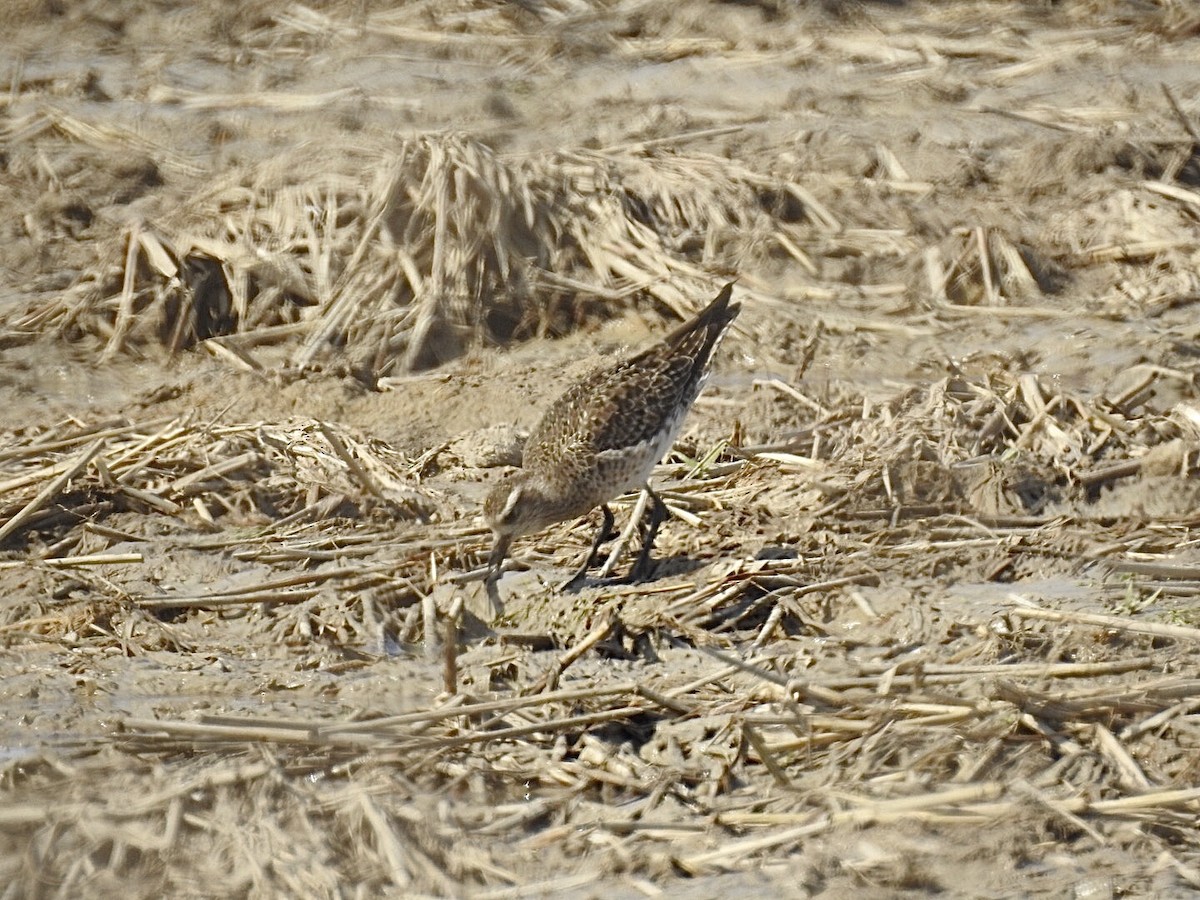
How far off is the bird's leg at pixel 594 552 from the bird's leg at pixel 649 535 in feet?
0.53

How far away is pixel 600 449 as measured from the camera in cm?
796

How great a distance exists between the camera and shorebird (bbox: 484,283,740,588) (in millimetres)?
7836

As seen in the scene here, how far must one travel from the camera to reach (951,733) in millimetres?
6102

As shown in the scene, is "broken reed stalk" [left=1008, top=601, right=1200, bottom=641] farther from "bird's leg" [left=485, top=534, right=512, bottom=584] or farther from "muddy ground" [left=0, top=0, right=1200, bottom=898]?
"bird's leg" [left=485, top=534, right=512, bottom=584]

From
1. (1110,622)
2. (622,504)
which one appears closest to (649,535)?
(622,504)

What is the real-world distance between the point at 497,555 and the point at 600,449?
24.2 inches

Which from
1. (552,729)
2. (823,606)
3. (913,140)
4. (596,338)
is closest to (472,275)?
(596,338)

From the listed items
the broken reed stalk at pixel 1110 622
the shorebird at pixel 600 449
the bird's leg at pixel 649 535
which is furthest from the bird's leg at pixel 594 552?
the broken reed stalk at pixel 1110 622

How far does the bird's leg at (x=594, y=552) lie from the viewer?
785 centimetres

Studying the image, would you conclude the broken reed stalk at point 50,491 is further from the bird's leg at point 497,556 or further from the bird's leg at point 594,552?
the bird's leg at point 594,552

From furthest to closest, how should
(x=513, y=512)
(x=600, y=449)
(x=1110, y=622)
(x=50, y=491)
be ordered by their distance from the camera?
(x=50, y=491) → (x=600, y=449) → (x=513, y=512) → (x=1110, y=622)

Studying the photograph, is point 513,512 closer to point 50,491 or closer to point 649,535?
point 649,535

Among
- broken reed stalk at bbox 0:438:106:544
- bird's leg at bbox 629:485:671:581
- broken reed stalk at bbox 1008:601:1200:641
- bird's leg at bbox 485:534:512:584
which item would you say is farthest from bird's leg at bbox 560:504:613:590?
broken reed stalk at bbox 0:438:106:544

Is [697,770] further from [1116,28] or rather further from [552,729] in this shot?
[1116,28]
